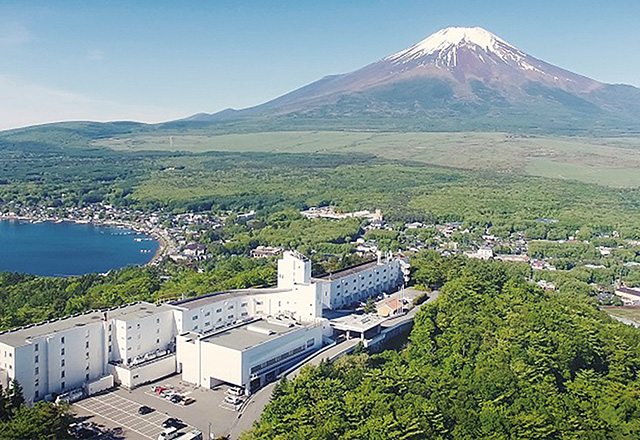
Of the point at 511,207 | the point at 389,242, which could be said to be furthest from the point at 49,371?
the point at 511,207

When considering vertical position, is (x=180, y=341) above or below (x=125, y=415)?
above

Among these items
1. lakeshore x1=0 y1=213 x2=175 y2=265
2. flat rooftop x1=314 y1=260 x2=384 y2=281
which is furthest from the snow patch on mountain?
flat rooftop x1=314 y1=260 x2=384 y2=281

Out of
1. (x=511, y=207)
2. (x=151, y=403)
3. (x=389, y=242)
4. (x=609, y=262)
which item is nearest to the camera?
(x=151, y=403)

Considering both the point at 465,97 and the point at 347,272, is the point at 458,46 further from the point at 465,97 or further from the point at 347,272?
the point at 347,272

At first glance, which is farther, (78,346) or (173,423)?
(78,346)

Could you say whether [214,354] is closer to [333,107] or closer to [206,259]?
[206,259]

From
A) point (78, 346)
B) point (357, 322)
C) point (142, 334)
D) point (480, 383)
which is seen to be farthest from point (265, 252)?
point (480, 383)

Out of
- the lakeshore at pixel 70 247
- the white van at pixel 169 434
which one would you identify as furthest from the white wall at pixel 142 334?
the lakeshore at pixel 70 247
